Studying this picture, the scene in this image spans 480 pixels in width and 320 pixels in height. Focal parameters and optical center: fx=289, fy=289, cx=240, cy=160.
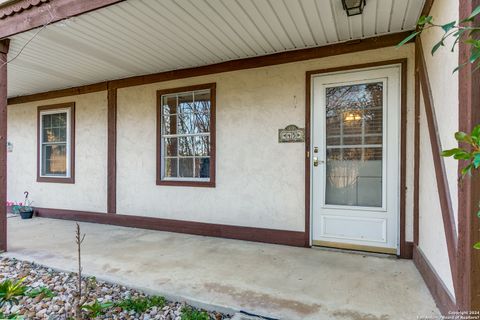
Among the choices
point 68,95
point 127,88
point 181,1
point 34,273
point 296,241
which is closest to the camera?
point 181,1

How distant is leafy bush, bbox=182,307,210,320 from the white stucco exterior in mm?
1868

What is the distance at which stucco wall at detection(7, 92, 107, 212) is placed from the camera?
5277 millimetres

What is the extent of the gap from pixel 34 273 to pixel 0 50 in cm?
259

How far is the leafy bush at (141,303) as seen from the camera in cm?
225

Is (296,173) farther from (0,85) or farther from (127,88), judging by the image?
(0,85)

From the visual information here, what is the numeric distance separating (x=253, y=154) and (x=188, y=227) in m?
1.53

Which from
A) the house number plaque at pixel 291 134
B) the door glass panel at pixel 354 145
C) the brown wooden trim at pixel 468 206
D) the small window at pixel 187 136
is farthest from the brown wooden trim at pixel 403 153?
the small window at pixel 187 136

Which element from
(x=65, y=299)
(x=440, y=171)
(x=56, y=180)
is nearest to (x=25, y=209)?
(x=56, y=180)

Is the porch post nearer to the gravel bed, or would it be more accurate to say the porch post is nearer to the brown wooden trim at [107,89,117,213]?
the gravel bed

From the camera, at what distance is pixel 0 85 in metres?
3.43

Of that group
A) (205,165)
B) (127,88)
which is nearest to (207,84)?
(205,165)

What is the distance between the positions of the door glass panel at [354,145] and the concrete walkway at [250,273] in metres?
0.74

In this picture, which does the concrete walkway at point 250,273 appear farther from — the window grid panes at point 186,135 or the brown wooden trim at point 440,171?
the window grid panes at point 186,135

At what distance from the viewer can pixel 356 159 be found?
3.50m
